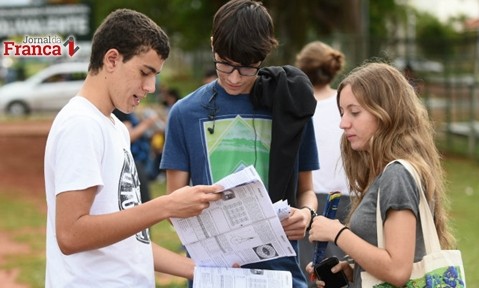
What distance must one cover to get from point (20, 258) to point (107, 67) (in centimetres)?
739

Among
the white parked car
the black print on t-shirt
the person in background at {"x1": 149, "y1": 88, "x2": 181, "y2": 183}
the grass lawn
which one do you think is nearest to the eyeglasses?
the black print on t-shirt

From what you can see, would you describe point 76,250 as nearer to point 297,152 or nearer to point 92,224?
point 92,224

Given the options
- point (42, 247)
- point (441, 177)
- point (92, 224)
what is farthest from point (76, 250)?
point (42, 247)

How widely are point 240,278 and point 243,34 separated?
0.90 metres

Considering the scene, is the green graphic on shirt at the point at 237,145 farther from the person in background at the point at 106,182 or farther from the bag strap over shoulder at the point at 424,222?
the bag strap over shoulder at the point at 424,222

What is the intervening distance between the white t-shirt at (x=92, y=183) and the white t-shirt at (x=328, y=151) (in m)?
2.45

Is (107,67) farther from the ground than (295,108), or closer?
farther from the ground

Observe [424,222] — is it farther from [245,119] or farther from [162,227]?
[162,227]

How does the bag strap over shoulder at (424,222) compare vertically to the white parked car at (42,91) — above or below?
above

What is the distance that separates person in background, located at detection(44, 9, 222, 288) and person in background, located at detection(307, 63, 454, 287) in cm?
55

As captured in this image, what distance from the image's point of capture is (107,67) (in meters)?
2.82

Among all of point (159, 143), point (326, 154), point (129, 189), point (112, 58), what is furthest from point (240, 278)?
point (159, 143)

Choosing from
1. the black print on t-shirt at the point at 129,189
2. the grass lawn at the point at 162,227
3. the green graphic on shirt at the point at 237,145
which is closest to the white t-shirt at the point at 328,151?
the grass lawn at the point at 162,227

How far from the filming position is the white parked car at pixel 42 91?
27.2 meters
